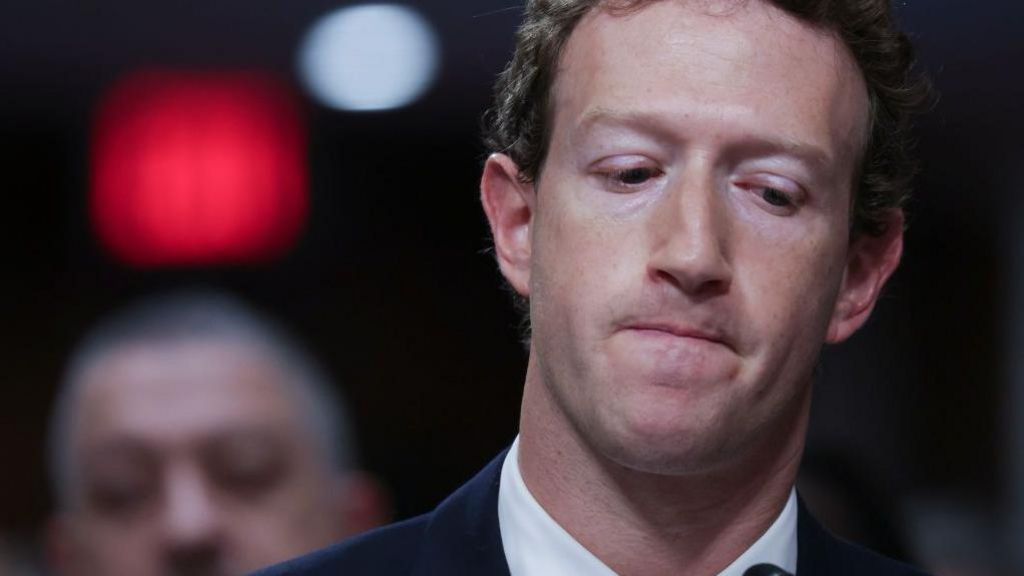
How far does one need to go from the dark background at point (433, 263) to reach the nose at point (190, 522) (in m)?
0.54

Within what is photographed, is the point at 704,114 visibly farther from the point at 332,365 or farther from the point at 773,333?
the point at 332,365

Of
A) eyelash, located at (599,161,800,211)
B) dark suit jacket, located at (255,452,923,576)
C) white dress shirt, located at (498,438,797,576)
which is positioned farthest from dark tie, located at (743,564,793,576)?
eyelash, located at (599,161,800,211)

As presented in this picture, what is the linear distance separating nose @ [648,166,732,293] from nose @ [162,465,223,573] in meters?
1.32

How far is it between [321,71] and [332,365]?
67 cm

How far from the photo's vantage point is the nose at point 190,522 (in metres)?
3.15

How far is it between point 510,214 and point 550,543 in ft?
1.65

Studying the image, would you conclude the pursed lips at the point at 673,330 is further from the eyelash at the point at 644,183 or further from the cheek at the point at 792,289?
the eyelash at the point at 644,183

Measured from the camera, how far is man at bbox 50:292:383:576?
314cm

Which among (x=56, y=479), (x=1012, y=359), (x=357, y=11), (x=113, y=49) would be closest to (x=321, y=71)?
(x=357, y=11)

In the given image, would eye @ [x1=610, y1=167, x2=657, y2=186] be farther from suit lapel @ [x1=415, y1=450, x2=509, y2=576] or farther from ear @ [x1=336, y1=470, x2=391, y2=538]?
ear @ [x1=336, y1=470, x2=391, y2=538]

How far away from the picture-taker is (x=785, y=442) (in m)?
2.35

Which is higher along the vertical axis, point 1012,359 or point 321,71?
point 321,71

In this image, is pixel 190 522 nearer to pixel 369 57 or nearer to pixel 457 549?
pixel 457 549

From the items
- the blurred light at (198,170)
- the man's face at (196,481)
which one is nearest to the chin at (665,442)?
the man's face at (196,481)
